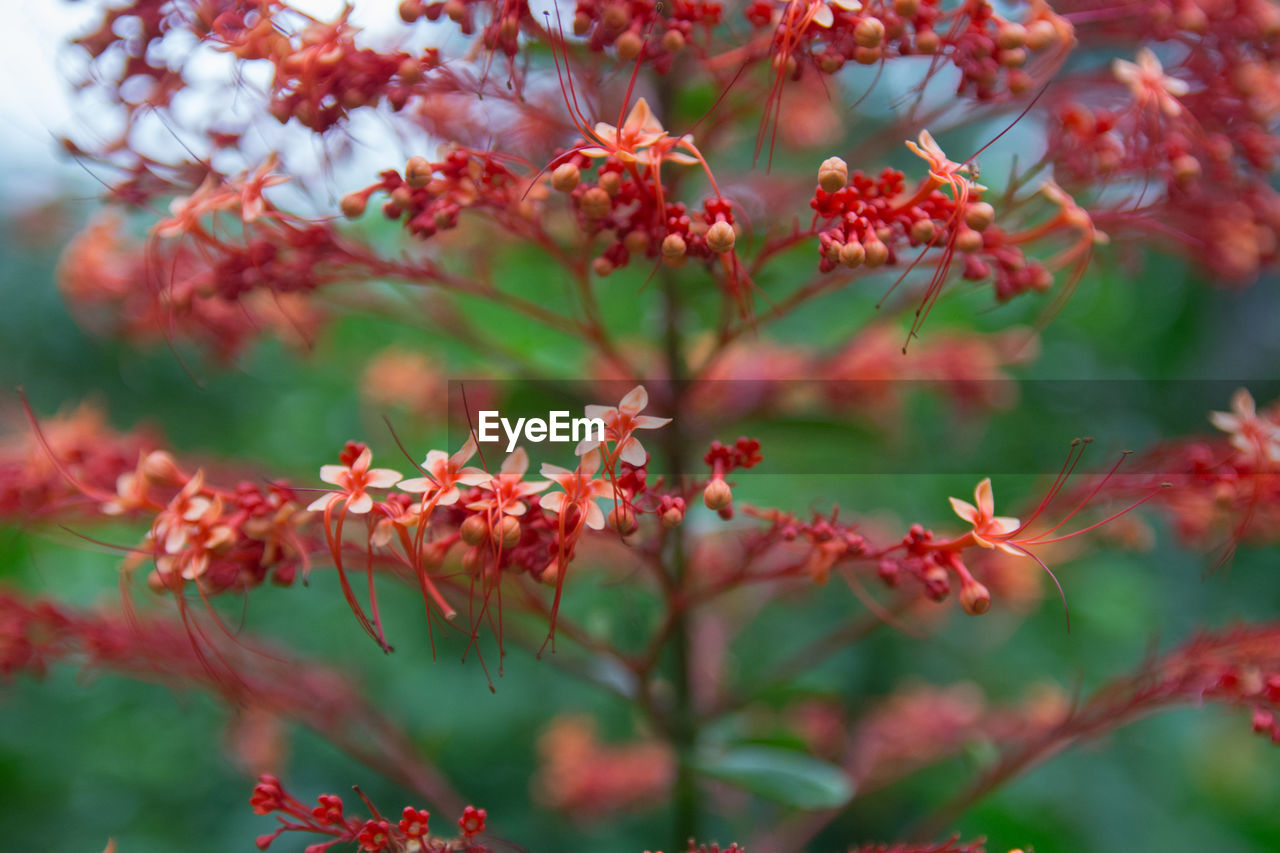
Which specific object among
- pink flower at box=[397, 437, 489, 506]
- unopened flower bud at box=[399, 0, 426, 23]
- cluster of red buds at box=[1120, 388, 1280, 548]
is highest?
unopened flower bud at box=[399, 0, 426, 23]

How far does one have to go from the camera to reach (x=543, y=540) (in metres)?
1.14

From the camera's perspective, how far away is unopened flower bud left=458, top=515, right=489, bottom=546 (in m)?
1.04

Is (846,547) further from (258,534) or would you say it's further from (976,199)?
(258,534)

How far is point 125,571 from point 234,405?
1.99 metres

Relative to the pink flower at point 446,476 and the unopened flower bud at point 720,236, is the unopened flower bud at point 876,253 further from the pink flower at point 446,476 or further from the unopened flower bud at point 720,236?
the pink flower at point 446,476

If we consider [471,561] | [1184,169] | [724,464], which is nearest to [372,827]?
[471,561]

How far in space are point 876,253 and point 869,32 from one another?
0.87ft

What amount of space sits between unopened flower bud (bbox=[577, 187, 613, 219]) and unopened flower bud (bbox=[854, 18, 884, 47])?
35 cm

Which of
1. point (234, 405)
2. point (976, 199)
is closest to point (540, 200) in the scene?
point (976, 199)

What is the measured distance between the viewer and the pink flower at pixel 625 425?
1077 mm

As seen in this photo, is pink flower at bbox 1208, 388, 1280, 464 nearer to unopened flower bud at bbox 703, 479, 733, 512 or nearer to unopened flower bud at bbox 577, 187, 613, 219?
unopened flower bud at bbox 703, 479, 733, 512

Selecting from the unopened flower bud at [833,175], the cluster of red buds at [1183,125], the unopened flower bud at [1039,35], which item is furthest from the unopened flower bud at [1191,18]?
the unopened flower bud at [833,175]

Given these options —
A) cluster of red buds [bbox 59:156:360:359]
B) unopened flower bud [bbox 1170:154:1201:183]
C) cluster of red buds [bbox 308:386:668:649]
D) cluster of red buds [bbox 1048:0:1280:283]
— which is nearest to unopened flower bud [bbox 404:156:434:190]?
cluster of red buds [bbox 59:156:360:359]

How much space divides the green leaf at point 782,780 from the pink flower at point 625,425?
66 centimetres
